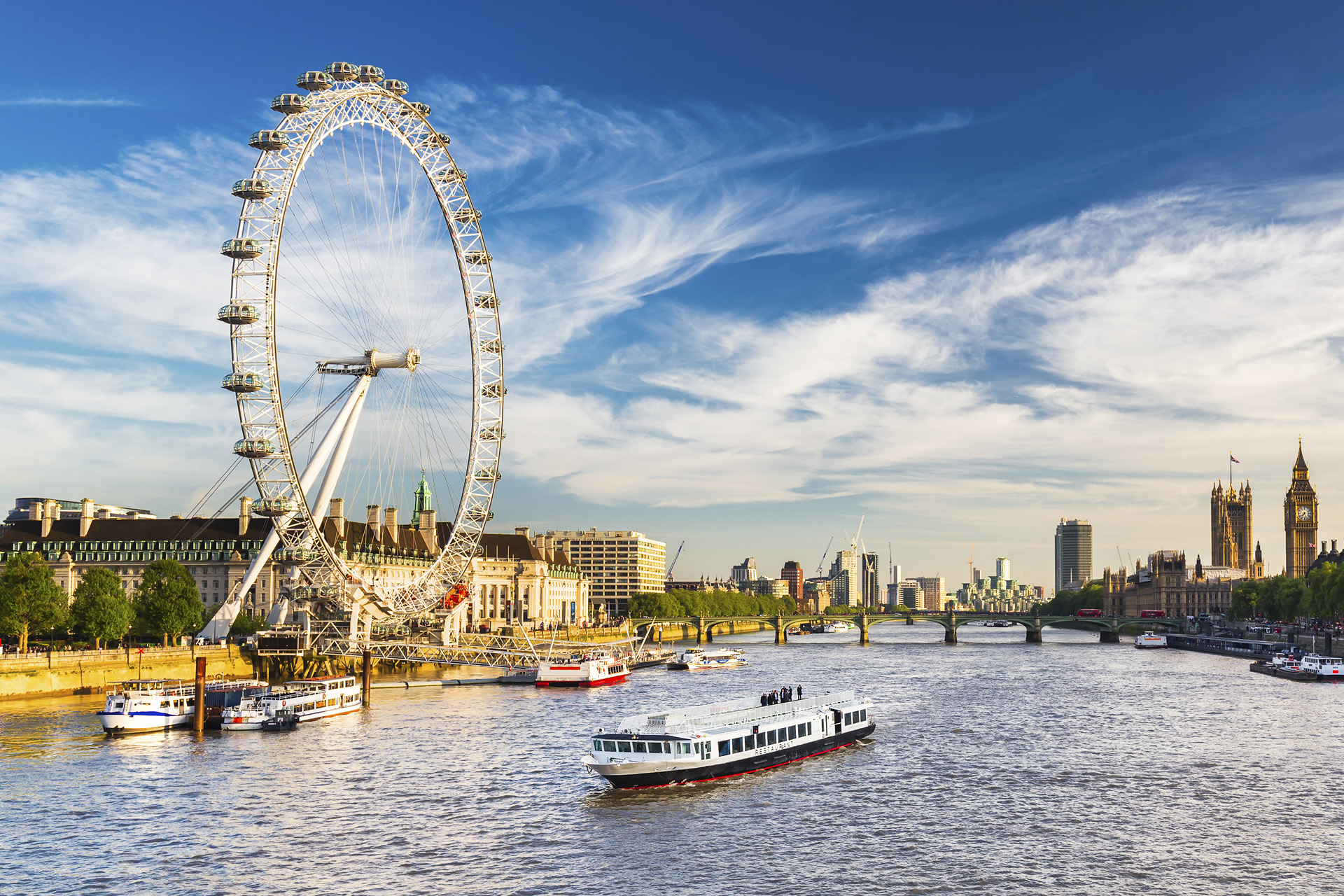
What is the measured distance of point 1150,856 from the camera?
144ft

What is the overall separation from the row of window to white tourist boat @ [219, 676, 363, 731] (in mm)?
31529

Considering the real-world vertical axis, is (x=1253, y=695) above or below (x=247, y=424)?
below

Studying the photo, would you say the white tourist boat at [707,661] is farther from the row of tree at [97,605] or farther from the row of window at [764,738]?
the row of window at [764,738]

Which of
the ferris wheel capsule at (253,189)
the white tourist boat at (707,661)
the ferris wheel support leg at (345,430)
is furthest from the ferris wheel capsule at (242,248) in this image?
the white tourist boat at (707,661)

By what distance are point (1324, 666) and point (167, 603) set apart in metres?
108

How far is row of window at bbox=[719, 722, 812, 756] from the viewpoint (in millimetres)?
60500

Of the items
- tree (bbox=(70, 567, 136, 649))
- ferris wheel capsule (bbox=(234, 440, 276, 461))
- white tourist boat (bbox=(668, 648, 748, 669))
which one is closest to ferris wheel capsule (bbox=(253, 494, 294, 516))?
ferris wheel capsule (bbox=(234, 440, 276, 461))

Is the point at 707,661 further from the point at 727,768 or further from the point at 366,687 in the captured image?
the point at 727,768

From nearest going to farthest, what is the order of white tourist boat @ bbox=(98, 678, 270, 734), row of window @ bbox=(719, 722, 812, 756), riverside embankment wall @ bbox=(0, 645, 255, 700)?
row of window @ bbox=(719, 722, 812, 756)
white tourist boat @ bbox=(98, 678, 270, 734)
riverside embankment wall @ bbox=(0, 645, 255, 700)

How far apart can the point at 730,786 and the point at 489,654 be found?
69.8 meters

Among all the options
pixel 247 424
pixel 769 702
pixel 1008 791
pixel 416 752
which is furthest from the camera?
pixel 247 424

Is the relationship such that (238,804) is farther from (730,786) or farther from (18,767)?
(730,786)

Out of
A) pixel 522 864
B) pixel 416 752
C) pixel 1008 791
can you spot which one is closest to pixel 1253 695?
pixel 1008 791

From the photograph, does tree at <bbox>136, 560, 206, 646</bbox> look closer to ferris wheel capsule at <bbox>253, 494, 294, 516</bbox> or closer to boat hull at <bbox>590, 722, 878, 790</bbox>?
ferris wheel capsule at <bbox>253, 494, 294, 516</bbox>
